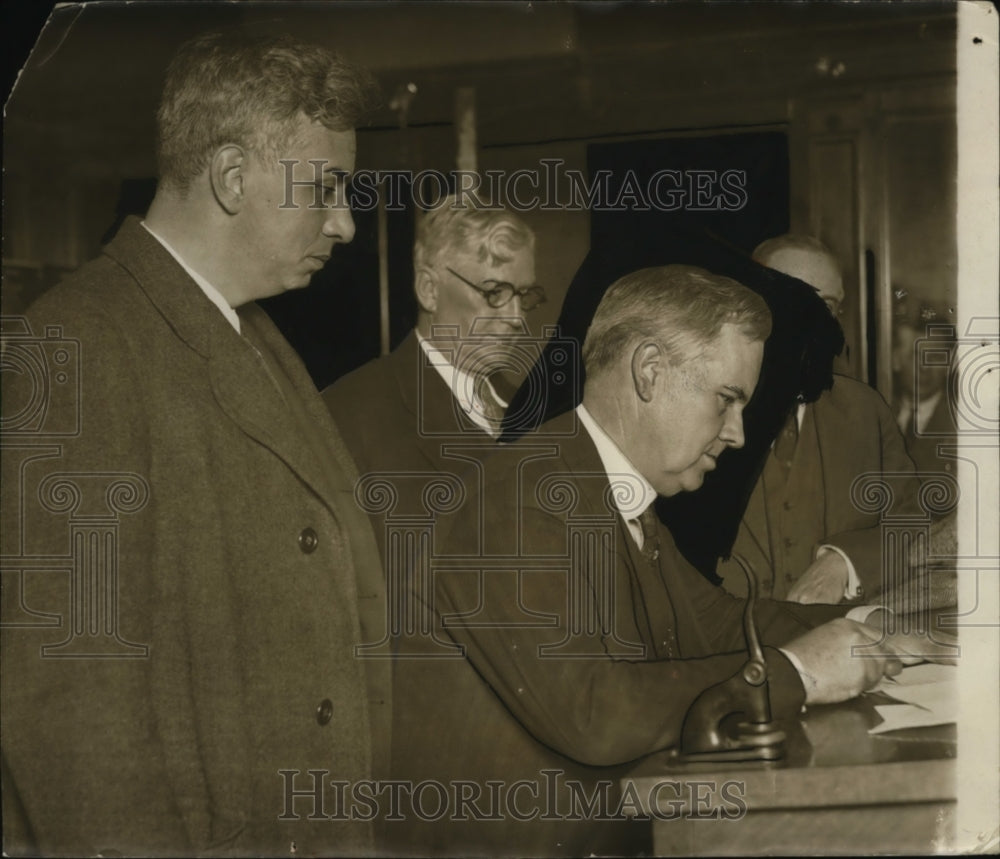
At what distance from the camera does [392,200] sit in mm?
3354

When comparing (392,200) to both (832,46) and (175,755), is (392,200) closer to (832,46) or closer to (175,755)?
A: (832,46)

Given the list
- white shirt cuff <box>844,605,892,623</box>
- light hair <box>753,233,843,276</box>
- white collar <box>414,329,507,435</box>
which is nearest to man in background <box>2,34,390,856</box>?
white collar <box>414,329,507,435</box>

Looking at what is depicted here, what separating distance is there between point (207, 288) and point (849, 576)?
6.01 feet

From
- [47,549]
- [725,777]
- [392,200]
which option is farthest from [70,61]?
[725,777]

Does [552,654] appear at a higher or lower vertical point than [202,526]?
lower

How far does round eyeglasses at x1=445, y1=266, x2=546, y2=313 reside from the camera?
3.34 metres

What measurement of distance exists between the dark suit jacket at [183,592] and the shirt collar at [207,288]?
24 millimetres

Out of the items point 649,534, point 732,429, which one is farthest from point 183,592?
point 732,429

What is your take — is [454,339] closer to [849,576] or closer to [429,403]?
[429,403]

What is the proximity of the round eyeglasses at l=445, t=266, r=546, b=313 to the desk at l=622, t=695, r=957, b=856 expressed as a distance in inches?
48.0

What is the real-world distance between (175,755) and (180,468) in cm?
71

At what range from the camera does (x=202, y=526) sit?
321 centimetres

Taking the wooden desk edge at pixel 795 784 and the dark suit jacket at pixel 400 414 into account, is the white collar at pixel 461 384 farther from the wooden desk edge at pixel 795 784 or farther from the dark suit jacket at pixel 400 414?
the wooden desk edge at pixel 795 784

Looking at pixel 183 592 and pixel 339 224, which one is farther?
pixel 339 224
